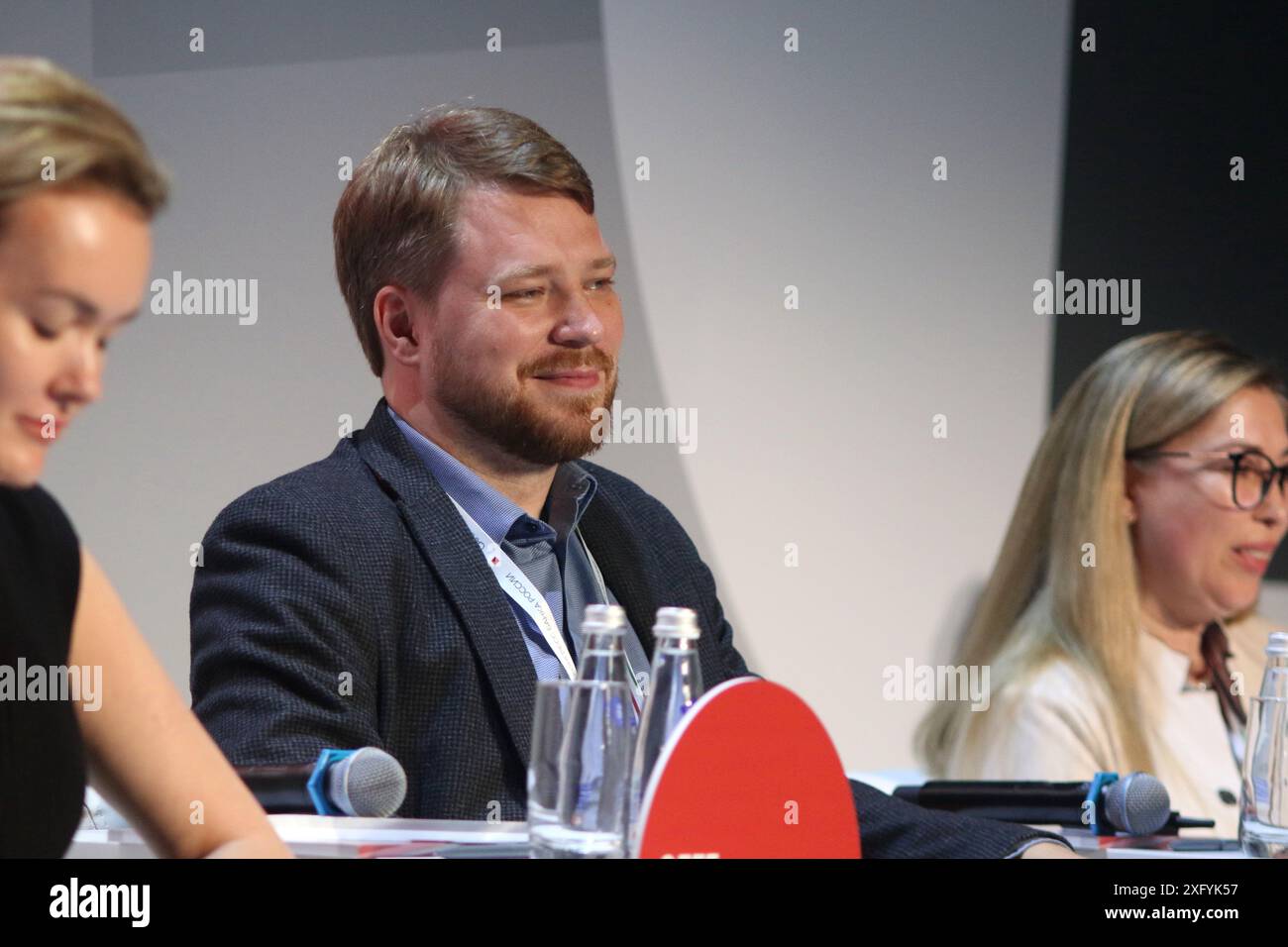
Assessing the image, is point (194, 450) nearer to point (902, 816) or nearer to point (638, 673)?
point (638, 673)

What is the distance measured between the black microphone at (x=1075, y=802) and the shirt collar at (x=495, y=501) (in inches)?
27.7

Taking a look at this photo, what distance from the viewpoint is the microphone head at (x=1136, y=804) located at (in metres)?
1.88

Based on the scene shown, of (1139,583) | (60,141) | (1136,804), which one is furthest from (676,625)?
(1139,583)

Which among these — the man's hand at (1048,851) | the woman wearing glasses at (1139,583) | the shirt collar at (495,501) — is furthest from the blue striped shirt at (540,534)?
the woman wearing glasses at (1139,583)

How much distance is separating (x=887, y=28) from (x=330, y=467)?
227cm

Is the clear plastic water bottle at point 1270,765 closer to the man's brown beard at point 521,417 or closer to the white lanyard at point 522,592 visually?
the white lanyard at point 522,592

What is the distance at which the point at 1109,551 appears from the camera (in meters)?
3.62

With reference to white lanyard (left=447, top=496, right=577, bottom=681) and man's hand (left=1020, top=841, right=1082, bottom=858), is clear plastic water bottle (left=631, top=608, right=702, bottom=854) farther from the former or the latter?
white lanyard (left=447, top=496, right=577, bottom=681)

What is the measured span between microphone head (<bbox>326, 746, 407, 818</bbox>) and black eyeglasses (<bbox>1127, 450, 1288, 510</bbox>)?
2.70 m

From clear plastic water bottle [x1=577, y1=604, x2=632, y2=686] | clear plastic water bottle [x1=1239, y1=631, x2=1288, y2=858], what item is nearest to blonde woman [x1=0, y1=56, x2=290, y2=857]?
clear plastic water bottle [x1=577, y1=604, x2=632, y2=686]

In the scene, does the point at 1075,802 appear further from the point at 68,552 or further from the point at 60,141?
the point at 60,141

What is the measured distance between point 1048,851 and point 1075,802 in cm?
15

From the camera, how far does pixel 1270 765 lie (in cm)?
179
